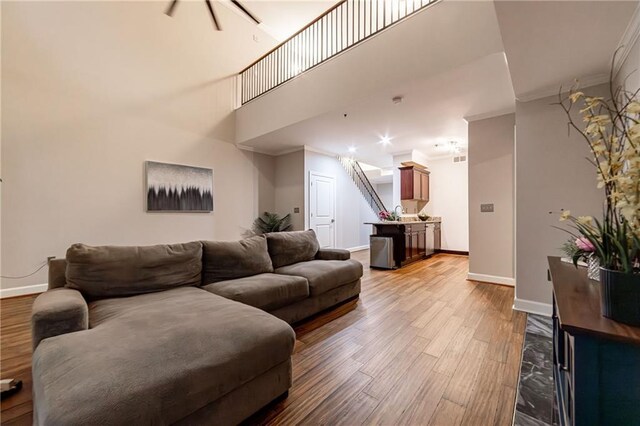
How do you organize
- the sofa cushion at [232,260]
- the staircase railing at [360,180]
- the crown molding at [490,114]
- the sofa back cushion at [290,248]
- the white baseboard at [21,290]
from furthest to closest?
the staircase railing at [360,180] < the crown molding at [490,114] < the white baseboard at [21,290] < the sofa back cushion at [290,248] < the sofa cushion at [232,260]

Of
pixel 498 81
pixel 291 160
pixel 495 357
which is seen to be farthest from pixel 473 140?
pixel 291 160

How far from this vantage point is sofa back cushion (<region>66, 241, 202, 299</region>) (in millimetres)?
1869

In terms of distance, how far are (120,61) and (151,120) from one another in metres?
0.98

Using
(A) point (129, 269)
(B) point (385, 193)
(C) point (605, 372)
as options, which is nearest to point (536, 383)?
(C) point (605, 372)

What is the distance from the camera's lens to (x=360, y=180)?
822 centimetres

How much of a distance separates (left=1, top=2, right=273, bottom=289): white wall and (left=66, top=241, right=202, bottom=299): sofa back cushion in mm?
2750

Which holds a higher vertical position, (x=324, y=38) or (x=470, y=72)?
(x=324, y=38)

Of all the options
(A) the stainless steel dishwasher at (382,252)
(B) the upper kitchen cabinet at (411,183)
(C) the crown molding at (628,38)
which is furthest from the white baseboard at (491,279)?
(C) the crown molding at (628,38)

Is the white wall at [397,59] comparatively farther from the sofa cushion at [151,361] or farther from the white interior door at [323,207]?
the sofa cushion at [151,361]

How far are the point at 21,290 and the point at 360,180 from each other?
7447 millimetres

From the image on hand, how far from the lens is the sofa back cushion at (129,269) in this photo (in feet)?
6.13

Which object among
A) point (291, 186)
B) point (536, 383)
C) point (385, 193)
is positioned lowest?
point (536, 383)

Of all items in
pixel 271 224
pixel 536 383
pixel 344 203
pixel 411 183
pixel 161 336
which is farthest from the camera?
pixel 344 203

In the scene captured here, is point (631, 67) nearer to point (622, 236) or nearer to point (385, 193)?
point (622, 236)
